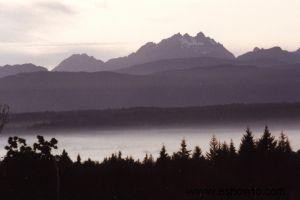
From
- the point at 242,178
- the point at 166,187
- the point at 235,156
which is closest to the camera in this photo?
the point at 166,187

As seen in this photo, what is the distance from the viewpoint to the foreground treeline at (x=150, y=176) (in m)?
57.0

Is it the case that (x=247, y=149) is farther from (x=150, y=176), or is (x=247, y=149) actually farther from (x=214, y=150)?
(x=150, y=176)

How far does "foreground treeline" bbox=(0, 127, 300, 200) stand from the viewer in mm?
56969

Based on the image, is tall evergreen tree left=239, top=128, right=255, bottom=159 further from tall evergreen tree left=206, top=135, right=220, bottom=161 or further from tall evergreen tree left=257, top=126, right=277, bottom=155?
tall evergreen tree left=206, top=135, right=220, bottom=161

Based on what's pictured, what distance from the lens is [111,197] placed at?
6000cm

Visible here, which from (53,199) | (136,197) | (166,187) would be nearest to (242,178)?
(166,187)

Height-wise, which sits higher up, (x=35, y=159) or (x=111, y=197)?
(x=35, y=159)

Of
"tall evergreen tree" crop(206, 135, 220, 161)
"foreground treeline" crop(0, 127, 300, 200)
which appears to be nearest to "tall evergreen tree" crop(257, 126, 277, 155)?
"foreground treeline" crop(0, 127, 300, 200)

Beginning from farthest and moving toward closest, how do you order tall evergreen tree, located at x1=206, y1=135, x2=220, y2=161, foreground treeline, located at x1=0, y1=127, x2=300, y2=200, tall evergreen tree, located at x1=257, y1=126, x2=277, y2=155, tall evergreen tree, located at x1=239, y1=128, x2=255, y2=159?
tall evergreen tree, located at x1=206, y1=135, x2=220, y2=161, tall evergreen tree, located at x1=257, y1=126, x2=277, y2=155, tall evergreen tree, located at x1=239, y1=128, x2=255, y2=159, foreground treeline, located at x1=0, y1=127, x2=300, y2=200

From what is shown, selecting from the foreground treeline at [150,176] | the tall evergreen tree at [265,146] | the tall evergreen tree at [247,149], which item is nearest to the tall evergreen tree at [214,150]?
the foreground treeline at [150,176]

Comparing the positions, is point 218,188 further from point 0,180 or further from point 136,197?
point 0,180

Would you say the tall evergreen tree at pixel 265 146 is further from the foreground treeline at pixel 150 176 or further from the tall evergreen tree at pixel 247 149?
the tall evergreen tree at pixel 247 149

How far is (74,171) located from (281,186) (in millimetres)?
21932

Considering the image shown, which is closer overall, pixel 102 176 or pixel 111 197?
pixel 111 197
